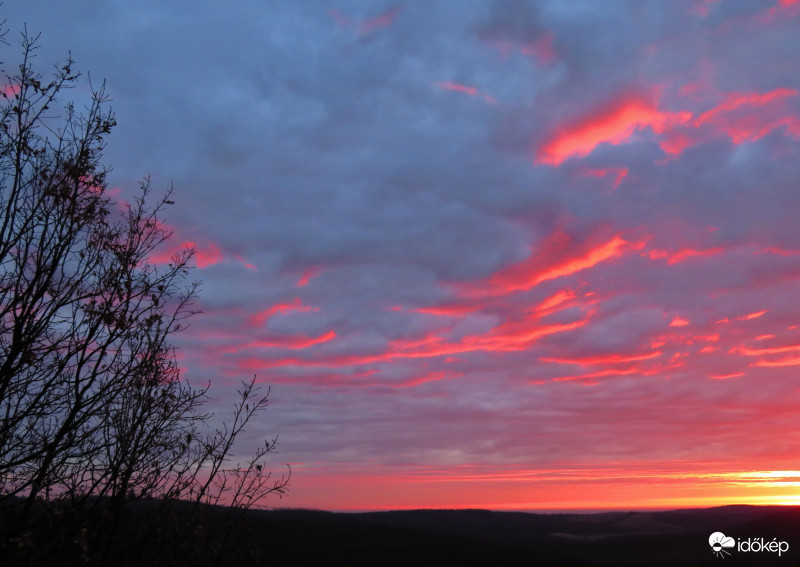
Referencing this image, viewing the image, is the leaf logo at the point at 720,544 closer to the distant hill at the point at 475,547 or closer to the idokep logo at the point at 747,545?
the idokep logo at the point at 747,545

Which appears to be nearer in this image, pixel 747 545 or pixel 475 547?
pixel 747 545

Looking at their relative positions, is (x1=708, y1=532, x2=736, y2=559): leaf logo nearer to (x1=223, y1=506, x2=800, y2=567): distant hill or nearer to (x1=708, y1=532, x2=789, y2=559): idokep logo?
(x1=708, y1=532, x2=789, y2=559): idokep logo

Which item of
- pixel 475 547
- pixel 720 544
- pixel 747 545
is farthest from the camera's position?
pixel 475 547

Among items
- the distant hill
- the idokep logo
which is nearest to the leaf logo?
the idokep logo

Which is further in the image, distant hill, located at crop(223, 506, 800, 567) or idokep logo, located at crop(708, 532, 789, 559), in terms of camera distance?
idokep logo, located at crop(708, 532, 789, 559)

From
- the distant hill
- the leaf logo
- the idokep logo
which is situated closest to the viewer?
the distant hill

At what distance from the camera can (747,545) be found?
6475 cm

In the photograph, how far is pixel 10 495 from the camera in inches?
350

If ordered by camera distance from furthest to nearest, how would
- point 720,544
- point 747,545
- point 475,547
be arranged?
1. point 475,547
2. point 720,544
3. point 747,545

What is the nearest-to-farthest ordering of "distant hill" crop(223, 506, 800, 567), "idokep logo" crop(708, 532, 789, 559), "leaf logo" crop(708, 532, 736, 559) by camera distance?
"distant hill" crop(223, 506, 800, 567), "idokep logo" crop(708, 532, 789, 559), "leaf logo" crop(708, 532, 736, 559)

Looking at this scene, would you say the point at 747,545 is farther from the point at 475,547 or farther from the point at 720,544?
the point at 475,547

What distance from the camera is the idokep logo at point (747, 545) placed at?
62184 mm

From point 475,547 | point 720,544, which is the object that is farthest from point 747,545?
point 475,547

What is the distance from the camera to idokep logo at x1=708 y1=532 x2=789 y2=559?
62.2m
